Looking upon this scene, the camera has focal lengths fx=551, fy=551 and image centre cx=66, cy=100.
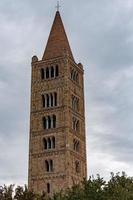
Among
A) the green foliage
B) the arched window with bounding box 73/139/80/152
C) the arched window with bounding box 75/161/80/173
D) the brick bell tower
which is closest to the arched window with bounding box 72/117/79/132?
the brick bell tower

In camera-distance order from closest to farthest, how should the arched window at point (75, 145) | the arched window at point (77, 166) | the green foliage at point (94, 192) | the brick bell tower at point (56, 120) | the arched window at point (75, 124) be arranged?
the green foliage at point (94, 192), the brick bell tower at point (56, 120), the arched window at point (77, 166), the arched window at point (75, 145), the arched window at point (75, 124)

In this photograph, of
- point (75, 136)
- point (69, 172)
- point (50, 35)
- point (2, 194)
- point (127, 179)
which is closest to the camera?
point (2, 194)

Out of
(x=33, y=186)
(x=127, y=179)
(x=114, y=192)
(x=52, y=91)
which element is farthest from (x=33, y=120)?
(x=114, y=192)

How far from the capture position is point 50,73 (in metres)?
75.6

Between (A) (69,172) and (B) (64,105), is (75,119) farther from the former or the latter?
(A) (69,172)

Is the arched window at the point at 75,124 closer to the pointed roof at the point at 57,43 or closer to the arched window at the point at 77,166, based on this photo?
the arched window at the point at 77,166

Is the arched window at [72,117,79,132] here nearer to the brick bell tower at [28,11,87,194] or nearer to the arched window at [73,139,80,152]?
the brick bell tower at [28,11,87,194]

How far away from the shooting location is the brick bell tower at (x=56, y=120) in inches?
2731

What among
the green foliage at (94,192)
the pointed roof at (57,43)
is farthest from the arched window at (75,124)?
the green foliage at (94,192)

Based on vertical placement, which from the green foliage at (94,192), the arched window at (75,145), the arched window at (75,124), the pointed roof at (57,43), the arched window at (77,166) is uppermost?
the pointed roof at (57,43)

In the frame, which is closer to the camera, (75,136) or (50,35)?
(75,136)

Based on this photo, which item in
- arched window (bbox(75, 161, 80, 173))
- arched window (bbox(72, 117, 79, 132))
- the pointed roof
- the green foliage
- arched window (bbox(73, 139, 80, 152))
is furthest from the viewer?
the pointed roof

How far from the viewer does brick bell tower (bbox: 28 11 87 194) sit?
6938 centimetres

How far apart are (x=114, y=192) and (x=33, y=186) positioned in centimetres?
3180
